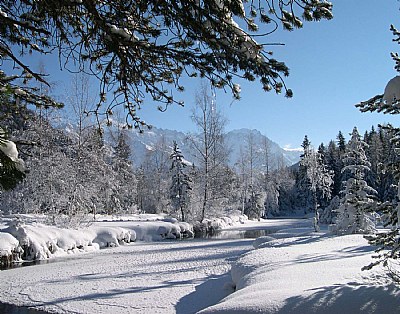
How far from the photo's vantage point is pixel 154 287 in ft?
32.3

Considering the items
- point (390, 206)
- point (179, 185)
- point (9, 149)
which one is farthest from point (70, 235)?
point (179, 185)

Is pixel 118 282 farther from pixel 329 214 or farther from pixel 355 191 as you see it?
pixel 329 214

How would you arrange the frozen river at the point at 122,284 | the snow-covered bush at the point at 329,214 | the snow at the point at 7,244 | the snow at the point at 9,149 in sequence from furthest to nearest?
the snow-covered bush at the point at 329,214 → the snow at the point at 7,244 → the frozen river at the point at 122,284 → the snow at the point at 9,149

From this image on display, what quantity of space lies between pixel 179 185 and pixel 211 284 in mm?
26723

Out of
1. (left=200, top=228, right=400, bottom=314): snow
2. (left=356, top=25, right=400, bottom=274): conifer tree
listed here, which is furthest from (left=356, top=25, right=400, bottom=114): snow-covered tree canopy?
(left=200, top=228, right=400, bottom=314): snow

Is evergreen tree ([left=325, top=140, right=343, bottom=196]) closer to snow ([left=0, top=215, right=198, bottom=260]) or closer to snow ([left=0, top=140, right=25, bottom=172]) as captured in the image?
snow ([left=0, top=215, right=198, bottom=260])

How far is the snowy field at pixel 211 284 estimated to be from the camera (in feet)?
15.9

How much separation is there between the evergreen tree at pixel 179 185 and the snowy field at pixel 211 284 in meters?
19.0

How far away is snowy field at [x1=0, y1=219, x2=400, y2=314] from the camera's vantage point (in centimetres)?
484

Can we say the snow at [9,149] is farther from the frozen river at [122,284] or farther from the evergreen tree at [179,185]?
the evergreen tree at [179,185]

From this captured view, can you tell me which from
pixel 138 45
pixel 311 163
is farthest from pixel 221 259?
pixel 311 163

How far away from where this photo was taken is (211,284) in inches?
393

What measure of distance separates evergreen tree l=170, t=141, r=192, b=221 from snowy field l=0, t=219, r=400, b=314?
19012 millimetres

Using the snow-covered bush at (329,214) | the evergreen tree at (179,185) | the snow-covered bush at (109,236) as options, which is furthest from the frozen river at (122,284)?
the snow-covered bush at (329,214)
